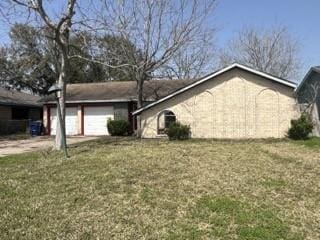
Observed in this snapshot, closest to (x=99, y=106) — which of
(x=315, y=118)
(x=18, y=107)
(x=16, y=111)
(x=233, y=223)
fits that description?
(x=18, y=107)

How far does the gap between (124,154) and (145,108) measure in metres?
11.1

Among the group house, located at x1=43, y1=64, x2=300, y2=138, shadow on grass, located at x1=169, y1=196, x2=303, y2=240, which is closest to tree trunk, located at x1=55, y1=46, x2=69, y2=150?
house, located at x1=43, y1=64, x2=300, y2=138

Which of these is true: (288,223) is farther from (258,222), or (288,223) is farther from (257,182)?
(257,182)

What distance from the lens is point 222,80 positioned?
2609cm

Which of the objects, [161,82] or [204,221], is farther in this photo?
[161,82]

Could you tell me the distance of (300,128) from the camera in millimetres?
23781

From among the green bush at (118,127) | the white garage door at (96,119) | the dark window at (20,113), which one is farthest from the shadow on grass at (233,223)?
the dark window at (20,113)

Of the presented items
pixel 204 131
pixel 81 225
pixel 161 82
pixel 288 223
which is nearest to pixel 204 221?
pixel 288 223

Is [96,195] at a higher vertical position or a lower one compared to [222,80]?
lower

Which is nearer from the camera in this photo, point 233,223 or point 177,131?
point 233,223

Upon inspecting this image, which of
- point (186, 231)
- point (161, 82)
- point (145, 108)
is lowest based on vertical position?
point (186, 231)

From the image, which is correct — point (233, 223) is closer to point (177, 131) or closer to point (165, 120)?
point (177, 131)

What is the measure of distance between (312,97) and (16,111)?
24.9 metres

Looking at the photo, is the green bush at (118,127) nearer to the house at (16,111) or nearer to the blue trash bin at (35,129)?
the blue trash bin at (35,129)
